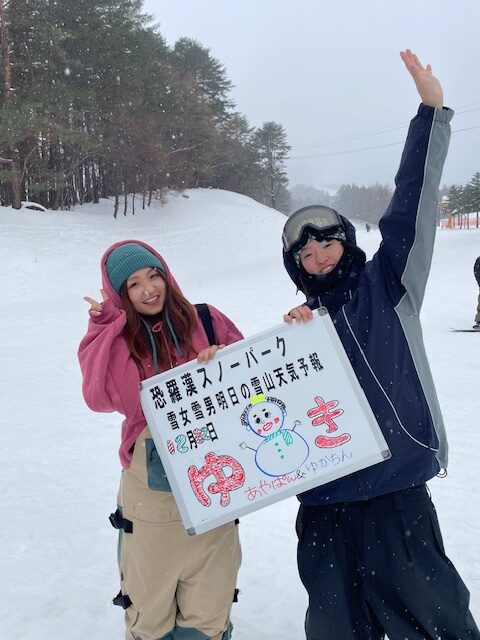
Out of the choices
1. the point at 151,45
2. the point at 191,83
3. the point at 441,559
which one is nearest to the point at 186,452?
the point at 441,559

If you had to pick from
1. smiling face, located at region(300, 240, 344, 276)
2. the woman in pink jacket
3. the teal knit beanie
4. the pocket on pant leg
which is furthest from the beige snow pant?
smiling face, located at region(300, 240, 344, 276)

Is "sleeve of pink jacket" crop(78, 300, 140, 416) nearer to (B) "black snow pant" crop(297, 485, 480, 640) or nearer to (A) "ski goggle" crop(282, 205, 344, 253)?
(A) "ski goggle" crop(282, 205, 344, 253)

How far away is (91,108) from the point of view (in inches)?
987

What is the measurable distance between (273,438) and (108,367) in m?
0.73

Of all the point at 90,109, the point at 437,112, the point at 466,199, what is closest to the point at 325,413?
the point at 437,112

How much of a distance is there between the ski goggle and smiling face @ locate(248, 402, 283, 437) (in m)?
0.69

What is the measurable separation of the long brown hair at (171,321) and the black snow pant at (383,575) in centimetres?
90

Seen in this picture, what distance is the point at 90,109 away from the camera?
25094mm

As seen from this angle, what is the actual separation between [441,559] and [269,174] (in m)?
53.2

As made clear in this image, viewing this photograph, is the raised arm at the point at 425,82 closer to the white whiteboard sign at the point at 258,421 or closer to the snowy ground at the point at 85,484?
the white whiteboard sign at the point at 258,421

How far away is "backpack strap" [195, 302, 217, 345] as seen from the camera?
227cm

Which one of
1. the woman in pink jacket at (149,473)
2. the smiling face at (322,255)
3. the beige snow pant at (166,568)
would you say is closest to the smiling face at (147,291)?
the woman in pink jacket at (149,473)

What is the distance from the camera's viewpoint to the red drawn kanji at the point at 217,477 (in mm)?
1961

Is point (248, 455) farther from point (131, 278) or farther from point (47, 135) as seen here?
point (47, 135)
